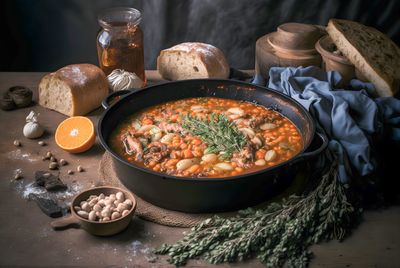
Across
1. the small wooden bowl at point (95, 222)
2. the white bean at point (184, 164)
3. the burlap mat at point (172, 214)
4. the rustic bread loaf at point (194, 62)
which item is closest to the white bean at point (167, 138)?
the white bean at point (184, 164)

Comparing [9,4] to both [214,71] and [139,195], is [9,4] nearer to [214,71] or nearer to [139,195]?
[214,71]

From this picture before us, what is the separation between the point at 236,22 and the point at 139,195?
8.62 feet

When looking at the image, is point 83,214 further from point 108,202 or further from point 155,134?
point 155,134

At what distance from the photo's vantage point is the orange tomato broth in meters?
2.86

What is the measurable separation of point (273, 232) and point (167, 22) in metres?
3.00

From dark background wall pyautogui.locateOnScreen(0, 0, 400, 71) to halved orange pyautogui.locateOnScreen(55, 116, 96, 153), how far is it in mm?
1966

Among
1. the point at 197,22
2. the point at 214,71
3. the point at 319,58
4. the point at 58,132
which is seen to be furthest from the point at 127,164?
the point at 197,22

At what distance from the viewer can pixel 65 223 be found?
8.36 feet

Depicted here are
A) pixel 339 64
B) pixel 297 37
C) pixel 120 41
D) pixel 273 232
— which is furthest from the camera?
pixel 120 41

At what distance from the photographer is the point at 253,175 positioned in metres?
2.44

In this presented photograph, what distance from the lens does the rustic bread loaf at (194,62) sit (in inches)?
151

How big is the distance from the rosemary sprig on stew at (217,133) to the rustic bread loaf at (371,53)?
966 mm

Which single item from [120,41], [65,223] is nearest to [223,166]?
[65,223]

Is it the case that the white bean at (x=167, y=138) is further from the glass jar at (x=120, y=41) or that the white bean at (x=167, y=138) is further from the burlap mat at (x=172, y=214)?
the glass jar at (x=120, y=41)
